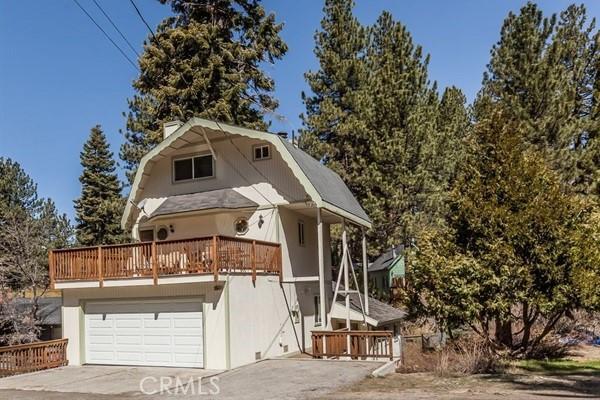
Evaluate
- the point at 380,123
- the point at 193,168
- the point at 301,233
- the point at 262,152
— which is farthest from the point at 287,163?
the point at 380,123

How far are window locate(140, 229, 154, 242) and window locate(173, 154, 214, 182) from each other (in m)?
2.09

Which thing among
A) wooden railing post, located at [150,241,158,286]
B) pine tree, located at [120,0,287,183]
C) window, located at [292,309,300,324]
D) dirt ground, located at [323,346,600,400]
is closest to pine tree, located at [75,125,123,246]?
pine tree, located at [120,0,287,183]

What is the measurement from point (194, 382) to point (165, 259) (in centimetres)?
381

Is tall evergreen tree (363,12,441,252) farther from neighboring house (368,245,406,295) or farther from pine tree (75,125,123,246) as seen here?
pine tree (75,125,123,246)

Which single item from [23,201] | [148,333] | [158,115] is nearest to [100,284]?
[148,333]

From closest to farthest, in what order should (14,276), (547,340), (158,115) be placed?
1. (547,340)
2. (14,276)
3. (158,115)

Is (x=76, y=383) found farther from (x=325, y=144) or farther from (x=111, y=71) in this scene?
(x=325, y=144)

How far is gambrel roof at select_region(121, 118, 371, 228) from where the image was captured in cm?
1725

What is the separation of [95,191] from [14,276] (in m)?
15.1

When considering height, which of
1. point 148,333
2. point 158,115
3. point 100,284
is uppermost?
point 158,115

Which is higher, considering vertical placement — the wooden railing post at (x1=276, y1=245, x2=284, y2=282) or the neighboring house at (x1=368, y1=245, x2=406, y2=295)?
the wooden railing post at (x1=276, y1=245, x2=284, y2=282)

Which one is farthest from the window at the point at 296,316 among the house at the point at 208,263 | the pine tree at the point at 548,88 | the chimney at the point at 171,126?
the pine tree at the point at 548,88

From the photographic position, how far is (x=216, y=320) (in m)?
14.6

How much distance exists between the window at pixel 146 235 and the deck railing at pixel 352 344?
7.36m
